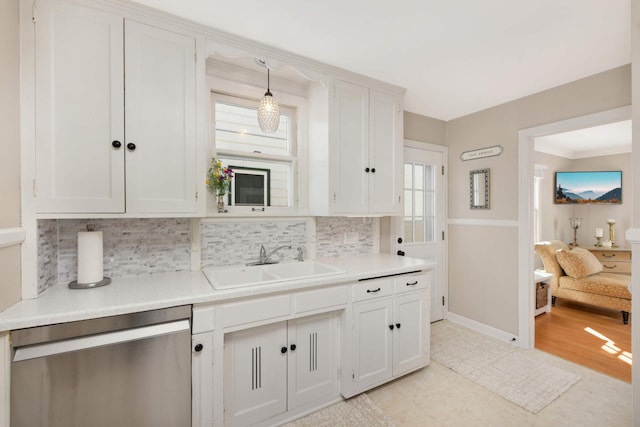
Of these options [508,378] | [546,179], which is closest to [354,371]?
[508,378]

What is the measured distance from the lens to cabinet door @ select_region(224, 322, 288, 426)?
1.67 meters

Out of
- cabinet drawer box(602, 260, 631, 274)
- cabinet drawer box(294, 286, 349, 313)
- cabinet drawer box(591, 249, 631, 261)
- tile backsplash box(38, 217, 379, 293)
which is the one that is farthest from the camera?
cabinet drawer box(591, 249, 631, 261)

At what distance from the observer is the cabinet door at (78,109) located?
1452mm

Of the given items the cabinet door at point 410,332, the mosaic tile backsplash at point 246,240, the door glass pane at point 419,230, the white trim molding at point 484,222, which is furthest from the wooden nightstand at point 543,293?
the mosaic tile backsplash at point 246,240

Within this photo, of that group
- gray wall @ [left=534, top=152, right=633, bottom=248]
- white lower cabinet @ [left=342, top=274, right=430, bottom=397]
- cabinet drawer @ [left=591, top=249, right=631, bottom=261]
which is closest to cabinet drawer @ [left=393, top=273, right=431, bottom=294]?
white lower cabinet @ [left=342, top=274, right=430, bottom=397]

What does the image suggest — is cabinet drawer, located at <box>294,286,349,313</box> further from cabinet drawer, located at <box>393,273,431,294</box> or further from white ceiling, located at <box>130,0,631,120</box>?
white ceiling, located at <box>130,0,631,120</box>

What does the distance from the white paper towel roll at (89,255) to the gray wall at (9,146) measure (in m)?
0.25

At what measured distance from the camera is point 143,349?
1399mm

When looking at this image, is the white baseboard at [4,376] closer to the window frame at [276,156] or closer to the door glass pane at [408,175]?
the window frame at [276,156]

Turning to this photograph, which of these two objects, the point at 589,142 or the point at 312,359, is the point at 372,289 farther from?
the point at 589,142

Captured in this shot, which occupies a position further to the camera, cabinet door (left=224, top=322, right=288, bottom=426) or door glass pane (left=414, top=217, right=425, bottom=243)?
door glass pane (left=414, top=217, right=425, bottom=243)

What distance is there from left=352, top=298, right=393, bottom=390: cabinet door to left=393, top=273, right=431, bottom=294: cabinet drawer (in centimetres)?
15

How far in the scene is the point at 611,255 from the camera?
4.39 meters

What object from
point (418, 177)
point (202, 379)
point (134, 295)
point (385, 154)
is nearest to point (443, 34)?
point (385, 154)
